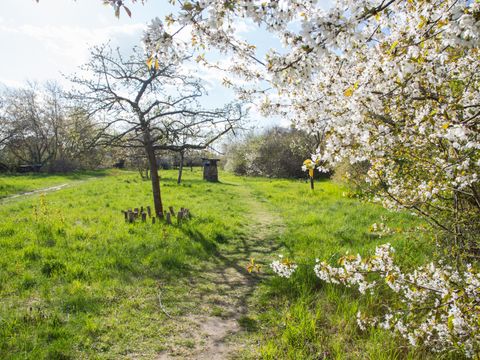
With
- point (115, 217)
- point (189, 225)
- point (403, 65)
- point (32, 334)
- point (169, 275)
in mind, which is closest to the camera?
point (403, 65)

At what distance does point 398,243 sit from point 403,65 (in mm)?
5723

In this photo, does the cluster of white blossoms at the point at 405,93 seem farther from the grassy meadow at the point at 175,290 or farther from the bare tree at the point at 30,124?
the bare tree at the point at 30,124

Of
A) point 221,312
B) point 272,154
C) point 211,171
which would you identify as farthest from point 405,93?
point 272,154

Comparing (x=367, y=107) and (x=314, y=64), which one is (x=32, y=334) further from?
(x=367, y=107)

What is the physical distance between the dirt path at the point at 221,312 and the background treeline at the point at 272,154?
23.3 meters

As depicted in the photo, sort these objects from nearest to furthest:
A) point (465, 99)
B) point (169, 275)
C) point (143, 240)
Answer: point (465, 99) → point (169, 275) → point (143, 240)

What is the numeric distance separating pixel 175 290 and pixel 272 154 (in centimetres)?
3124

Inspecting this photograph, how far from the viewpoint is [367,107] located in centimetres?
352

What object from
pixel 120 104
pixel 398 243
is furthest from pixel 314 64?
pixel 120 104

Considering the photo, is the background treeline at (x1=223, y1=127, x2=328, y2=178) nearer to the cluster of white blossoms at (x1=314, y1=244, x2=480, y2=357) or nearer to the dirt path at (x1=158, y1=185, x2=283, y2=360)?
the dirt path at (x1=158, y1=185, x2=283, y2=360)

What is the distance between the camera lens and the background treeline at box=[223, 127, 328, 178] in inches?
1303

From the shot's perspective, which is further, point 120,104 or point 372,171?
point 120,104

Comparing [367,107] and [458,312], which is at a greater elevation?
[367,107]

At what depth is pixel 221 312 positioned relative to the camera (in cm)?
496
